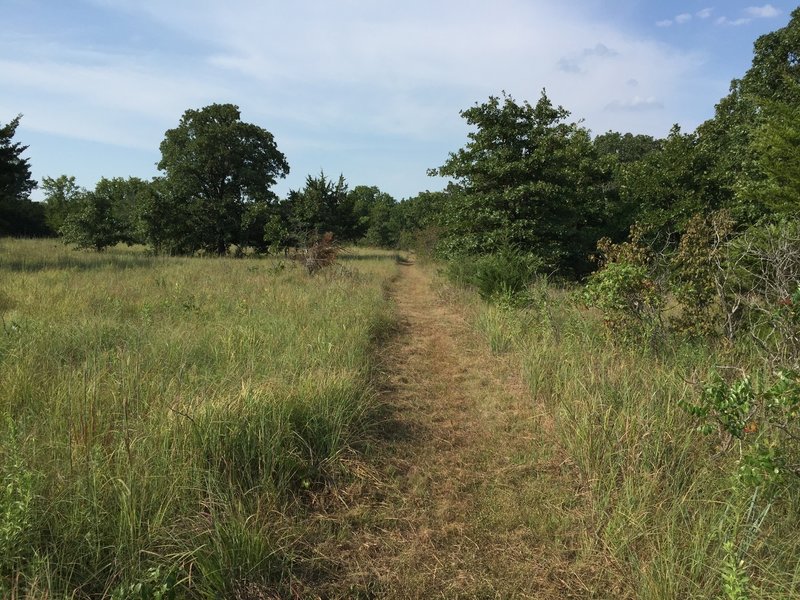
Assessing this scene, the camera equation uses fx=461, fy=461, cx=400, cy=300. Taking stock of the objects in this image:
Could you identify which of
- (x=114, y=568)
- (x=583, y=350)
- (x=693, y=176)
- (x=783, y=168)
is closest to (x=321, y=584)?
(x=114, y=568)

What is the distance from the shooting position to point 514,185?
1359cm

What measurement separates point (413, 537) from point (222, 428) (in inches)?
57.6

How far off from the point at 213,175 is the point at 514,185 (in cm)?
2315

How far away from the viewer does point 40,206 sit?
43406 mm

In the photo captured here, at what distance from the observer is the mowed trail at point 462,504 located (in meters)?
2.52

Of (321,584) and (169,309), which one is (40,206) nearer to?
(169,309)

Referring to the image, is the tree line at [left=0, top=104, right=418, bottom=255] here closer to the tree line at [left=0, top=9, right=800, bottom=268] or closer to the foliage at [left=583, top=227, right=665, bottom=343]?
the tree line at [left=0, top=9, right=800, bottom=268]

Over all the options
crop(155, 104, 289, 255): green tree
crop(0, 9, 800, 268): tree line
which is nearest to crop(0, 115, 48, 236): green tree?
crop(0, 9, 800, 268): tree line

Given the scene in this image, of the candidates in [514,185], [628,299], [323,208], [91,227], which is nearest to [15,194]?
[91,227]

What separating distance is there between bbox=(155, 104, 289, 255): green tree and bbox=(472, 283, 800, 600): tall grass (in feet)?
89.3

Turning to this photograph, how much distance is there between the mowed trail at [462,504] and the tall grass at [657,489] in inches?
8.0

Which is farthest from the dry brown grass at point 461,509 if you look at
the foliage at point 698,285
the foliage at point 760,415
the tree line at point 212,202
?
the tree line at point 212,202

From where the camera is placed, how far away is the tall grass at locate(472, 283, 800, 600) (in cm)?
224

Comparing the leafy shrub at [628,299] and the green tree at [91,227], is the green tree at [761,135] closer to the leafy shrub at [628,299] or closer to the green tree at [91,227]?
the leafy shrub at [628,299]
